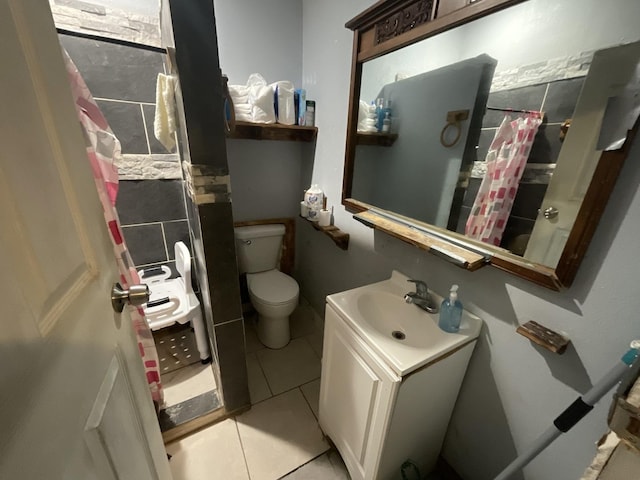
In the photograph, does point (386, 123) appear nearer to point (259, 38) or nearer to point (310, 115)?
point (310, 115)

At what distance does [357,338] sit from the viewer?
921 millimetres

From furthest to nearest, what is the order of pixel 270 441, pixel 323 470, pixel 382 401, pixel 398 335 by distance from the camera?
1. pixel 270 441
2. pixel 323 470
3. pixel 398 335
4. pixel 382 401

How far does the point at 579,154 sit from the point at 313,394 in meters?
1.57

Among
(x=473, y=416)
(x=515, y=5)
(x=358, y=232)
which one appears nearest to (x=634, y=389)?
(x=473, y=416)

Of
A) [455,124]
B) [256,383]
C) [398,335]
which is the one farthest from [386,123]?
[256,383]

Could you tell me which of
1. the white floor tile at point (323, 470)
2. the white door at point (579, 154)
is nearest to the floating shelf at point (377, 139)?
the white door at point (579, 154)

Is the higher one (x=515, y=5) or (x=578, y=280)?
(x=515, y=5)

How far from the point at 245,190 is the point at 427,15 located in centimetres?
141

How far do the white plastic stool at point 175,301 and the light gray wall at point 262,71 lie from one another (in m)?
0.58

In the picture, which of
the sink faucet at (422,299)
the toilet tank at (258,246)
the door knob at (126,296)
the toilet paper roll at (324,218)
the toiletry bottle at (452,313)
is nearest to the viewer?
the door knob at (126,296)

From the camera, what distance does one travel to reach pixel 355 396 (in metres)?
0.98

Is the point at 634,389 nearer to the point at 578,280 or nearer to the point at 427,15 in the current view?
the point at 578,280

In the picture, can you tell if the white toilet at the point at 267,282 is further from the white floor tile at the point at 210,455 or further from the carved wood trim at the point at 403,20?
the carved wood trim at the point at 403,20

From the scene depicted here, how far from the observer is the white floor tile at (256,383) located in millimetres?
1510
